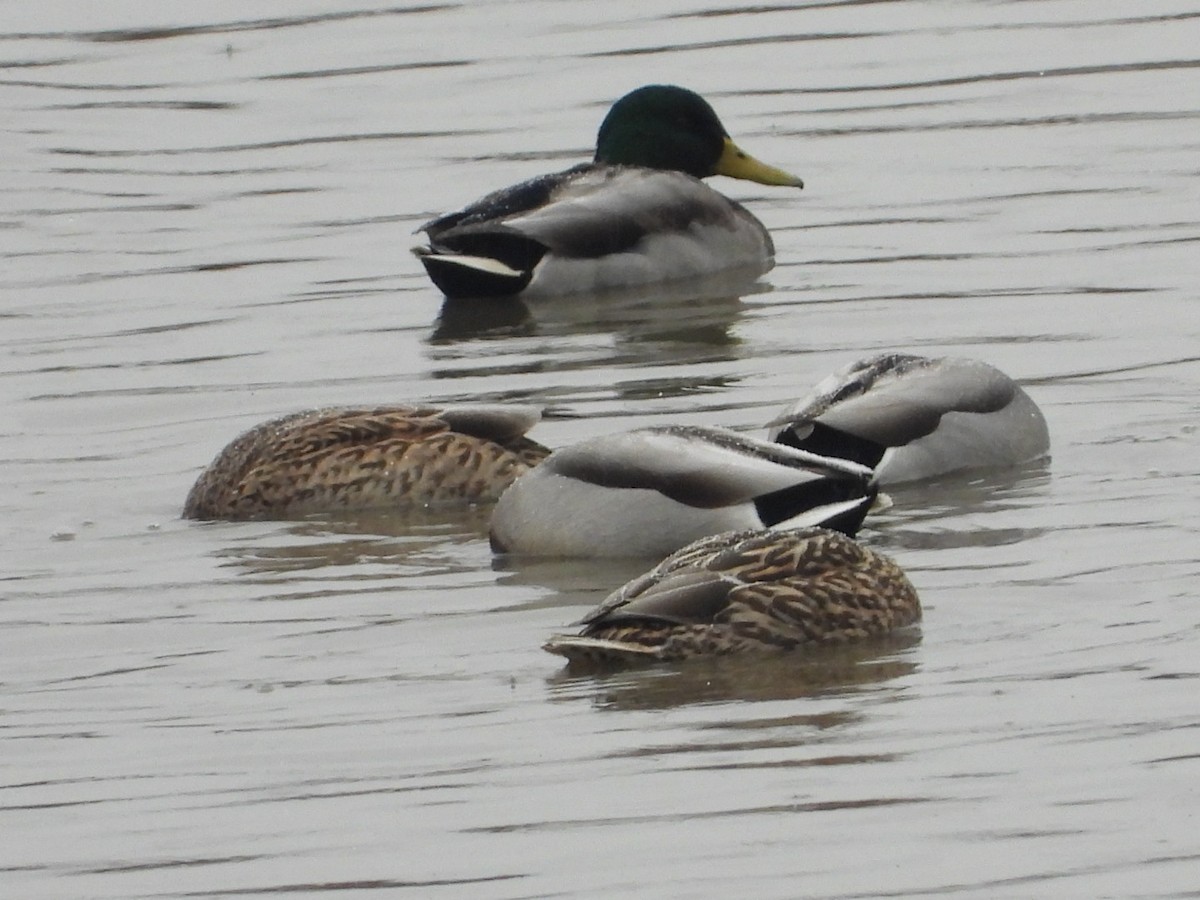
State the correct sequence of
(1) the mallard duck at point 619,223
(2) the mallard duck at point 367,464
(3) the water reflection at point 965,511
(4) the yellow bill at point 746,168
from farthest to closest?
(4) the yellow bill at point 746,168
(1) the mallard duck at point 619,223
(2) the mallard duck at point 367,464
(3) the water reflection at point 965,511

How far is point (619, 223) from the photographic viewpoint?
15.5 meters

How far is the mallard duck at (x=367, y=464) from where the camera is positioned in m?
10.5

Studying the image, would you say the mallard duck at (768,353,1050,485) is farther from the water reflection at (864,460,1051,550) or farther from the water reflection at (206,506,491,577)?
the water reflection at (206,506,491,577)

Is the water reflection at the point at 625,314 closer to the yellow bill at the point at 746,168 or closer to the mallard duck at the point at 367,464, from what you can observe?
the yellow bill at the point at 746,168

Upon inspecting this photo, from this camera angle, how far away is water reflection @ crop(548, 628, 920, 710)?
7.64 meters

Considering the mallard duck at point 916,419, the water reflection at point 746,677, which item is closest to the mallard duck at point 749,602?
the water reflection at point 746,677

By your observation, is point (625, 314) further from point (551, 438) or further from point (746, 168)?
point (551, 438)

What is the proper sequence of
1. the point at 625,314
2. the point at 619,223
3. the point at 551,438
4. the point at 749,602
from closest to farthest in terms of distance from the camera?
the point at 749,602, the point at 551,438, the point at 625,314, the point at 619,223

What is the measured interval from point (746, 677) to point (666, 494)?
5.12 ft

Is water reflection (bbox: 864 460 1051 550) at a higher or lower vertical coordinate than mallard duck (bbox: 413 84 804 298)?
lower

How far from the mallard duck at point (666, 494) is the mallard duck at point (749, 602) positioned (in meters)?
0.68

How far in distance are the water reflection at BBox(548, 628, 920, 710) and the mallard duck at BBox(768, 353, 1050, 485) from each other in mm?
2135

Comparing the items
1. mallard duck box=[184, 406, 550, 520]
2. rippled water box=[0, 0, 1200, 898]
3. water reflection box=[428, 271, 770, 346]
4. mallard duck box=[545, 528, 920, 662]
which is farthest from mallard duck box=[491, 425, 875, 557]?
water reflection box=[428, 271, 770, 346]

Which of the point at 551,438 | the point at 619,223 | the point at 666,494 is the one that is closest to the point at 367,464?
the point at 551,438
